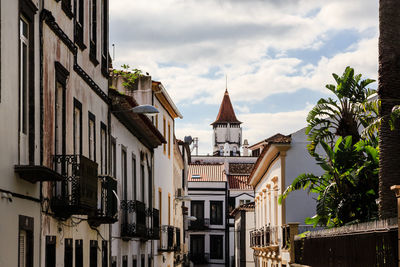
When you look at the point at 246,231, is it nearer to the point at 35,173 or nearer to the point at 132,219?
the point at 132,219

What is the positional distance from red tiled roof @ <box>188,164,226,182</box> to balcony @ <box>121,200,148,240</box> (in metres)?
56.7

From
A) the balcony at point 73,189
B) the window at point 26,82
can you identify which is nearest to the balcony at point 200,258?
the balcony at point 73,189

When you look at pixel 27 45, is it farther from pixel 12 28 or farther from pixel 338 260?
pixel 338 260

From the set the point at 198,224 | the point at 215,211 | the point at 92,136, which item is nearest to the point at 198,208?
the point at 198,224

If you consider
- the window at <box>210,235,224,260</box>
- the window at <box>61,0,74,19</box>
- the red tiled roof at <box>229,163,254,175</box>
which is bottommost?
the window at <box>210,235,224,260</box>

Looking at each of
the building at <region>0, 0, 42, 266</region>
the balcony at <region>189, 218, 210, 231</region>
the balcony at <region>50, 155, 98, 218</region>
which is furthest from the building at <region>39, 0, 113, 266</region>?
the balcony at <region>189, 218, 210, 231</region>

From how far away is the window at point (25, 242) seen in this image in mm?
12261

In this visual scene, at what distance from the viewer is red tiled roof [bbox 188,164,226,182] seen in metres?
82.9

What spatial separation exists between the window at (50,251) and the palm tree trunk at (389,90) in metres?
7.81

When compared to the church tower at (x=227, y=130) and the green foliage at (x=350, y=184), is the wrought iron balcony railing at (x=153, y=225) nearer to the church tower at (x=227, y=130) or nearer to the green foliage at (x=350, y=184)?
the green foliage at (x=350, y=184)

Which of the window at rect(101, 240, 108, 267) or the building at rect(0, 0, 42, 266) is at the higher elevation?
the building at rect(0, 0, 42, 266)

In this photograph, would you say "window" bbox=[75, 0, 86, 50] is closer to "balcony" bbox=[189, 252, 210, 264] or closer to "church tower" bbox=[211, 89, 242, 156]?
"balcony" bbox=[189, 252, 210, 264]

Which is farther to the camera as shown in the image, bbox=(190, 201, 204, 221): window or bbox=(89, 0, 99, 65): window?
bbox=(190, 201, 204, 221): window

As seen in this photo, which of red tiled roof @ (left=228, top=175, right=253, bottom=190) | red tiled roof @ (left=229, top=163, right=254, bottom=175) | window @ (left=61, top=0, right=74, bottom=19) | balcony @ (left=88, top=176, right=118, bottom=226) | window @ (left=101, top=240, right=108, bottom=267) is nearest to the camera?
window @ (left=61, top=0, right=74, bottom=19)
